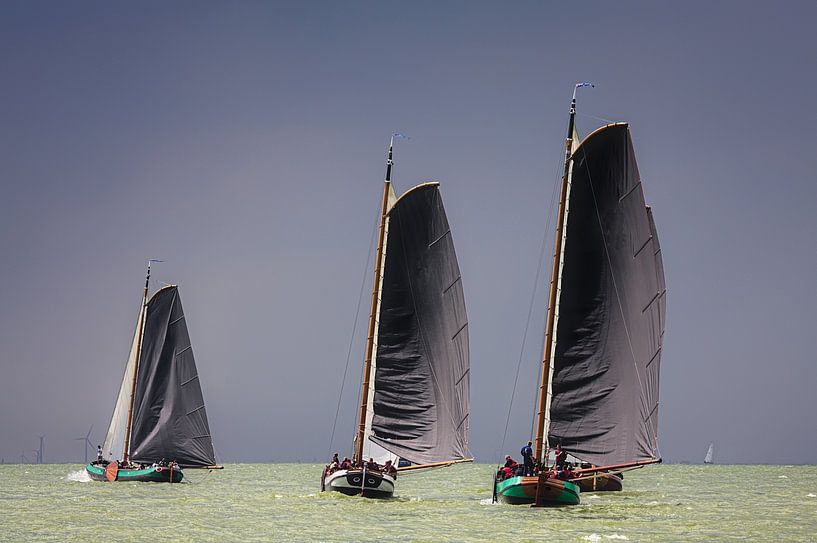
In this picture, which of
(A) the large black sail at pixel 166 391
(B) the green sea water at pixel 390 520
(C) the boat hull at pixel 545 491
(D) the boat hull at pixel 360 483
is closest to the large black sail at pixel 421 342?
(D) the boat hull at pixel 360 483

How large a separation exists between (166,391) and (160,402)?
3.18 ft

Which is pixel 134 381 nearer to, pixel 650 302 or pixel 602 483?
pixel 602 483

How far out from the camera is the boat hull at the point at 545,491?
4878cm

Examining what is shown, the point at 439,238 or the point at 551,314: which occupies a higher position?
the point at 439,238

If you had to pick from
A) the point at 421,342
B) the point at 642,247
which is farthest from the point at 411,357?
the point at 642,247

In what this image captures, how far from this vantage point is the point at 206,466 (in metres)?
90.0

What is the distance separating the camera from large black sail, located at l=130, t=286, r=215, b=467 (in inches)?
3410

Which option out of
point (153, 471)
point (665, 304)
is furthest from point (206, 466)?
point (665, 304)

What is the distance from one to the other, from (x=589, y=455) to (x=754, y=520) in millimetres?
11458

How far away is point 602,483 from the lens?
72.8m

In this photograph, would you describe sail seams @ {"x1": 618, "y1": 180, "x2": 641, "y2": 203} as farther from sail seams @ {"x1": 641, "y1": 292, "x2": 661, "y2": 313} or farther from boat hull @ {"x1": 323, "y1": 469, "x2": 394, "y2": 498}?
boat hull @ {"x1": 323, "y1": 469, "x2": 394, "y2": 498}

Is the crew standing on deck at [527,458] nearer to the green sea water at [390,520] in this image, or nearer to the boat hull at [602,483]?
the green sea water at [390,520]

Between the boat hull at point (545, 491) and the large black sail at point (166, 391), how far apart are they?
43362mm

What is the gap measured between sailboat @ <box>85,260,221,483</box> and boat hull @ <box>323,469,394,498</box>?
31.5 meters
